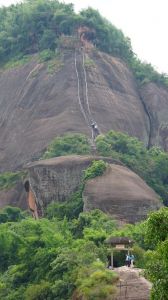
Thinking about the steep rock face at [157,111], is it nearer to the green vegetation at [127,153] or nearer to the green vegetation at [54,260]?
the green vegetation at [127,153]

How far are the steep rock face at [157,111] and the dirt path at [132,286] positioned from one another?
3798cm

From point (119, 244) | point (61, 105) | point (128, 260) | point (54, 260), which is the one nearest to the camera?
point (128, 260)

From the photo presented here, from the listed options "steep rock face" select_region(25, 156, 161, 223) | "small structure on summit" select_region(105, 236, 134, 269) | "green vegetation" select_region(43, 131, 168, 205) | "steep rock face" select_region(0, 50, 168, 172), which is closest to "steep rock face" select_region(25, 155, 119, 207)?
"steep rock face" select_region(25, 156, 161, 223)

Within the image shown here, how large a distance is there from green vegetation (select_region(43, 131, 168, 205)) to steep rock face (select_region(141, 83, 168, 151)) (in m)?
8.83

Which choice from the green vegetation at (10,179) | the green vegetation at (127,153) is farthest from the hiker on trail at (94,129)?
the green vegetation at (10,179)

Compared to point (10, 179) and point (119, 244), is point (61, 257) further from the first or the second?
point (10, 179)

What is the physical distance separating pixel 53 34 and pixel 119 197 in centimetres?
3086

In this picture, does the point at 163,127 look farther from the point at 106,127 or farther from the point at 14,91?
the point at 14,91

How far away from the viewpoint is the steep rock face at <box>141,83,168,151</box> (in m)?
64.2

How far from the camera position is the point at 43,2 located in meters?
73.5

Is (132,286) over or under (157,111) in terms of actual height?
under

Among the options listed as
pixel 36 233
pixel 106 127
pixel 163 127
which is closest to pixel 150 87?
pixel 163 127

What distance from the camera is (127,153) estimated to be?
53.6m

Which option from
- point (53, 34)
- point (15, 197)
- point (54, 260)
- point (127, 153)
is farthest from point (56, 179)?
point (53, 34)
